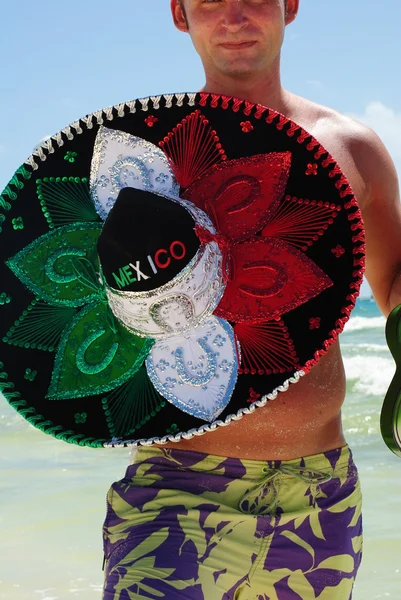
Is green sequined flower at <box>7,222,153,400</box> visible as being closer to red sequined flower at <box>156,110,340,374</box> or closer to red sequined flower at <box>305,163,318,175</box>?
red sequined flower at <box>156,110,340,374</box>

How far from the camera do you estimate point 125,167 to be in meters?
1.88

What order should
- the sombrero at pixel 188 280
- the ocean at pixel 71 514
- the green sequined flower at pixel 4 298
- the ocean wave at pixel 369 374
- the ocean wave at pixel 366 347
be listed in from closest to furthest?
the sombrero at pixel 188 280 < the green sequined flower at pixel 4 298 < the ocean at pixel 71 514 < the ocean wave at pixel 369 374 < the ocean wave at pixel 366 347

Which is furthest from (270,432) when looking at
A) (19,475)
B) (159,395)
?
(19,475)

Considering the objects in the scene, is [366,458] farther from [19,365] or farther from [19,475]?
[19,365]

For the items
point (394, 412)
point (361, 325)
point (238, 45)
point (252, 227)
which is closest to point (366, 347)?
point (361, 325)

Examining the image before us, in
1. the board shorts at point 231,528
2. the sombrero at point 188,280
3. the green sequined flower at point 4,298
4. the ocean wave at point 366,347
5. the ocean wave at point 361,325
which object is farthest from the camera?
the ocean wave at point 361,325

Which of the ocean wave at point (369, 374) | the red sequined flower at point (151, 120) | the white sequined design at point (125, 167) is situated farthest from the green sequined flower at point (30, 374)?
the ocean wave at point (369, 374)

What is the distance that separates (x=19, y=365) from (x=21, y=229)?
0.97 ft

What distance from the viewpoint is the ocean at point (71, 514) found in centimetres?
365

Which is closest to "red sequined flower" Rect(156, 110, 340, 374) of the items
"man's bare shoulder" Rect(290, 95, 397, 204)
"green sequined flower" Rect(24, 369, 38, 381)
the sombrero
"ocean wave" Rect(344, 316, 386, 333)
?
the sombrero

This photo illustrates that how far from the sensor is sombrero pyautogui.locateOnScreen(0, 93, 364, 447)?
183 centimetres

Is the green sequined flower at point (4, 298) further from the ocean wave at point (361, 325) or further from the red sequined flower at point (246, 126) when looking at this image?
the ocean wave at point (361, 325)

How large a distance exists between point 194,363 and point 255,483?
0.28 meters

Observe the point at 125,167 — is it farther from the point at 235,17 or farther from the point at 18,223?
the point at 235,17
